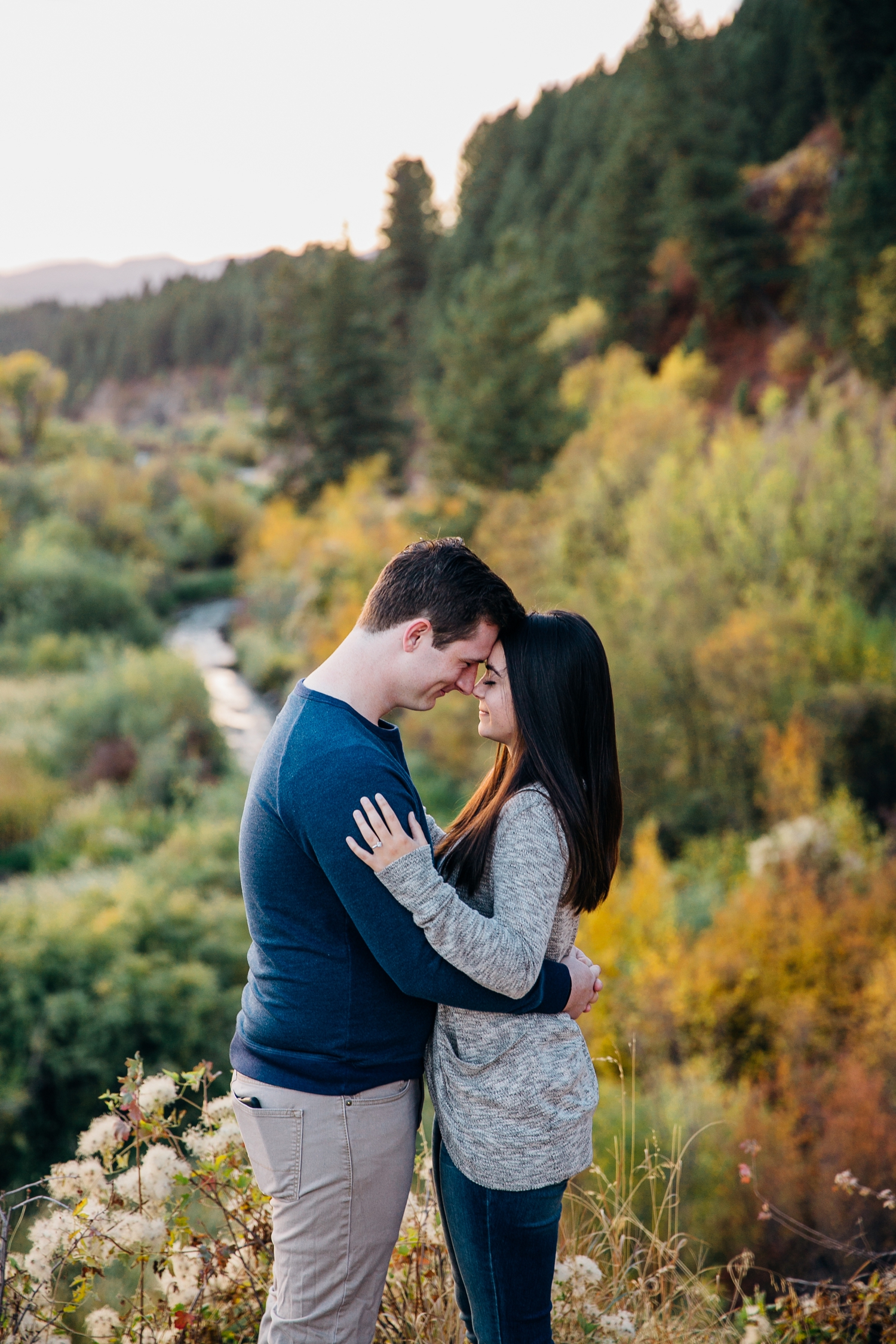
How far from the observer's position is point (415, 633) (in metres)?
1.77

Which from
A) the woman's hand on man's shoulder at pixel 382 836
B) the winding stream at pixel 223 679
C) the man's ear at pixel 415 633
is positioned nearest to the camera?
the woman's hand on man's shoulder at pixel 382 836

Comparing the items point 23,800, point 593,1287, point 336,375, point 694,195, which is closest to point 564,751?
point 593,1287

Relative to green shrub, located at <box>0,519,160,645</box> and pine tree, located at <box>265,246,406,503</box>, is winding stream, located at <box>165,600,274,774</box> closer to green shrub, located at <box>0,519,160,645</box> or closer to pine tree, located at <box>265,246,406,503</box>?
green shrub, located at <box>0,519,160,645</box>

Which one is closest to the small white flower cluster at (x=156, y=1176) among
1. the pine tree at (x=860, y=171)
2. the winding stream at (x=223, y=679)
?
the winding stream at (x=223, y=679)

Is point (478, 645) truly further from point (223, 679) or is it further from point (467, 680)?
point (223, 679)

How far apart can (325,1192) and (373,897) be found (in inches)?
23.1

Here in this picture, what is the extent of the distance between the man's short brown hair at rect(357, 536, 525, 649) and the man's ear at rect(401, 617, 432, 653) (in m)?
0.01

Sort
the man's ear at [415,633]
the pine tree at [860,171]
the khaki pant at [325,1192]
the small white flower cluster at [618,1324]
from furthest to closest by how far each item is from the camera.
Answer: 1. the pine tree at [860,171]
2. the small white flower cluster at [618,1324]
3. the man's ear at [415,633]
4. the khaki pant at [325,1192]

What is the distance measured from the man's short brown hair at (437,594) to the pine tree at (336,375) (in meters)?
26.3

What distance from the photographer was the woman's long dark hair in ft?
5.88

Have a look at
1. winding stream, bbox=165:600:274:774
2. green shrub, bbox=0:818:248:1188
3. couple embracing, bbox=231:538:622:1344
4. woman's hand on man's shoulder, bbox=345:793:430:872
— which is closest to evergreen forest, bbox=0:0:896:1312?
green shrub, bbox=0:818:248:1188

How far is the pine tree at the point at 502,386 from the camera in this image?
19.8m

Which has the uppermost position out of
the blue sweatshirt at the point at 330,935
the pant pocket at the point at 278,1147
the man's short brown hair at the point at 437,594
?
the man's short brown hair at the point at 437,594

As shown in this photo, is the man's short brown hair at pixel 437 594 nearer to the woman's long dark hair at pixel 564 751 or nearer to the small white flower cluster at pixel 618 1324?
the woman's long dark hair at pixel 564 751
